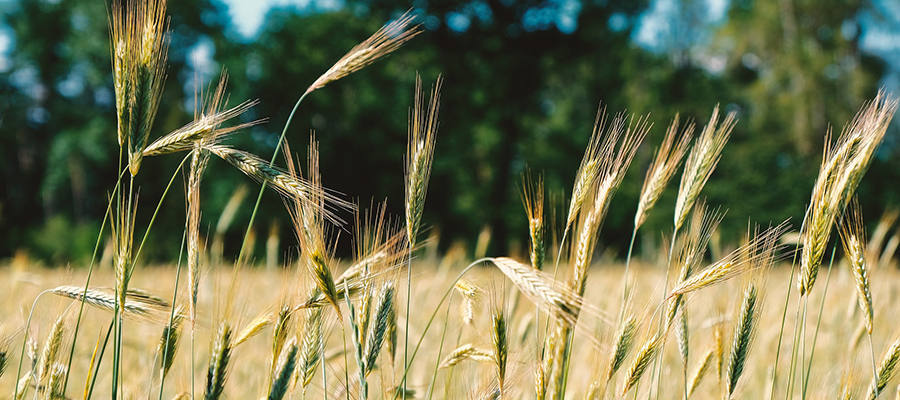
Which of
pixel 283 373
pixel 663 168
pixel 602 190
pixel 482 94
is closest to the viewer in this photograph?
pixel 283 373

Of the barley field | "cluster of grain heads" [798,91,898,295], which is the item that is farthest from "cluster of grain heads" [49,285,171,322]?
"cluster of grain heads" [798,91,898,295]

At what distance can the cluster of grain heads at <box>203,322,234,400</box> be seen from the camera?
3.32ft

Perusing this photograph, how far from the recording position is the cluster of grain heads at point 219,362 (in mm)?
→ 1012

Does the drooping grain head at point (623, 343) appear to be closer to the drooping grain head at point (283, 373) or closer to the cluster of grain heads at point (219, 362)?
the drooping grain head at point (283, 373)

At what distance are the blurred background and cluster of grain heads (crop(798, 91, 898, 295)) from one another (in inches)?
643

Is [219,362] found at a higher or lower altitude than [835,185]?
lower

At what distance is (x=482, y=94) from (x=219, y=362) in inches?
835

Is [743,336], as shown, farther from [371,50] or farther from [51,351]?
[51,351]

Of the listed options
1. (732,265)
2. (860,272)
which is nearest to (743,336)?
(732,265)

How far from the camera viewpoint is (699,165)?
144 cm

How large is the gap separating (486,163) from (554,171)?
3251 mm

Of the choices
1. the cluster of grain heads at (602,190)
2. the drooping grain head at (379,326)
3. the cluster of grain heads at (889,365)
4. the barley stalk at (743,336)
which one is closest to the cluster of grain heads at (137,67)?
the drooping grain head at (379,326)

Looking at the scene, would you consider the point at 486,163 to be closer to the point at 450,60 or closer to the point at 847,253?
the point at 450,60

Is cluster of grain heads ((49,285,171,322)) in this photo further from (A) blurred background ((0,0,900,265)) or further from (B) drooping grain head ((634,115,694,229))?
(A) blurred background ((0,0,900,265))
